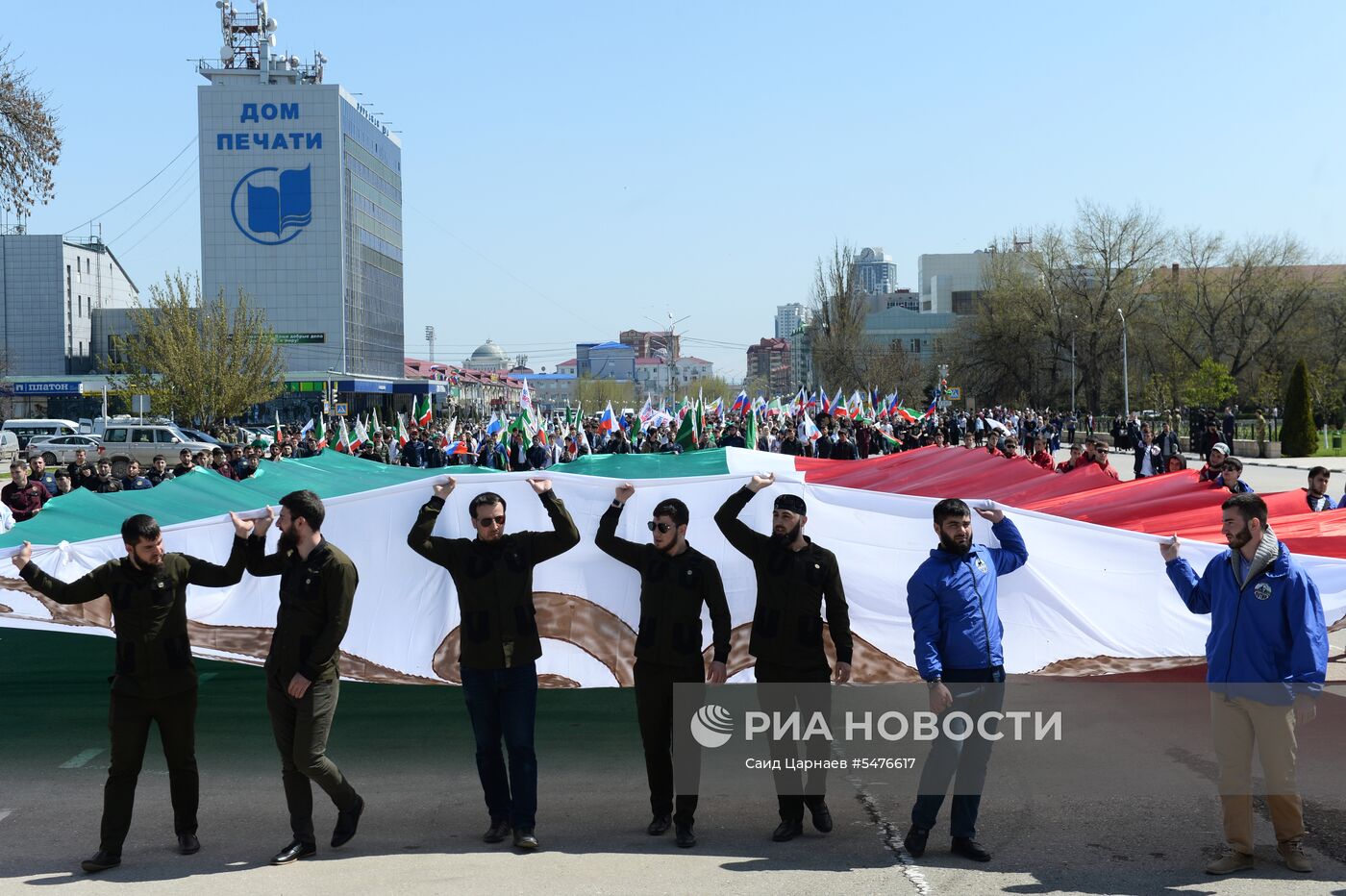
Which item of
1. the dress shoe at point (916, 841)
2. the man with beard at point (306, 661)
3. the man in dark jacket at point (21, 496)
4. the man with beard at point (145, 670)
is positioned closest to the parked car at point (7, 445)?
the man in dark jacket at point (21, 496)

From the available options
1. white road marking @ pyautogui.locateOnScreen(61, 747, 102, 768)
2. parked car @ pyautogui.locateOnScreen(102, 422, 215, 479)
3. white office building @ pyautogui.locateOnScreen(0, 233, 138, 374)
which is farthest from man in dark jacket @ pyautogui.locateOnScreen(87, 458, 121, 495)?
white office building @ pyautogui.locateOnScreen(0, 233, 138, 374)

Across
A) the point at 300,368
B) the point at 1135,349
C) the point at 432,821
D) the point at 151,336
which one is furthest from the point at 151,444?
the point at 300,368

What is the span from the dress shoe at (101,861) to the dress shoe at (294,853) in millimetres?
671

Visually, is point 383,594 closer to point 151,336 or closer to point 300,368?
point 151,336

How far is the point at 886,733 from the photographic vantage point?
825 centimetres

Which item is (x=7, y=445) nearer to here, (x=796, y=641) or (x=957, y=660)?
(x=796, y=641)

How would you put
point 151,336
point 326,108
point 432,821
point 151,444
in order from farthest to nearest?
point 326,108 < point 151,336 < point 151,444 < point 432,821

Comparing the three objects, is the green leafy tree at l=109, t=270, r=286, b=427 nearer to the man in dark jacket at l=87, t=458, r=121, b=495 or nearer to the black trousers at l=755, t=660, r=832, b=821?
the man in dark jacket at l=87, t=458, r=121, b=495

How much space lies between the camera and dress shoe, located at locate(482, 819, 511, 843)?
6.21 m

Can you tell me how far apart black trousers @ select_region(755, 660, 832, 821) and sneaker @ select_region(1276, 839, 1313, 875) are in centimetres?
200

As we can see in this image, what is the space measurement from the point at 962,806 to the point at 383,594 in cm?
350

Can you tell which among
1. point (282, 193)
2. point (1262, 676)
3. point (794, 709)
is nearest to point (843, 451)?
point (794, 709)

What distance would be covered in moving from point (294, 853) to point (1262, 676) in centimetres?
432

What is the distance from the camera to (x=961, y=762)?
19.5 feet
